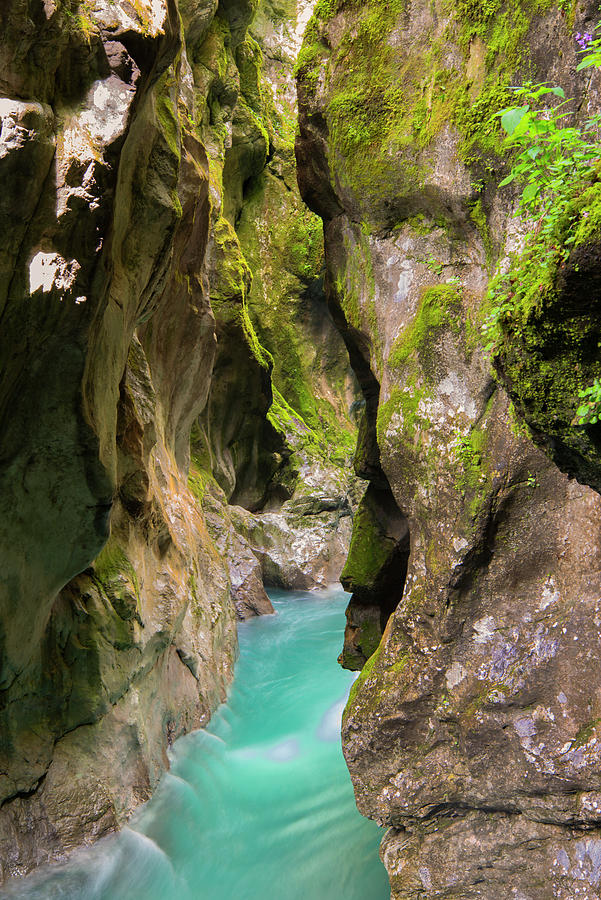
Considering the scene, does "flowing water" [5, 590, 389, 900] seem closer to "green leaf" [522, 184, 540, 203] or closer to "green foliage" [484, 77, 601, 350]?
"green foliage" [484, 77, 601, 350]

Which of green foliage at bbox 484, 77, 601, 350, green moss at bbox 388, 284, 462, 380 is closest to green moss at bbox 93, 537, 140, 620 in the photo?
green moss at bbox 388, 284, 462, 380

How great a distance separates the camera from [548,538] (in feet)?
14.6

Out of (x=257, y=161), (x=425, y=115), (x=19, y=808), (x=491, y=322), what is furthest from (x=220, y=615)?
(x=257, y=161)

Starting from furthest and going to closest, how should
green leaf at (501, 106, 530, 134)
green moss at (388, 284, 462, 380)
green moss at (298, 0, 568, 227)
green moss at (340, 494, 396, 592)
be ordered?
1. green moss at (340, 494, 396, 592)
2. green moss at (388, 284, 462, 380)
3. green moss at (298, 0, 568, 227)
4. green leaf at (501, 106, 530, 134)

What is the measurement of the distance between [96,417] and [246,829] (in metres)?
4.59

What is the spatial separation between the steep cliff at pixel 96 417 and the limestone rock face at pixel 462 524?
2.03 metres

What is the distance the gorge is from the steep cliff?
2cm

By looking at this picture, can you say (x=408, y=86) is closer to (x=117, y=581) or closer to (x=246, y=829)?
(x=117, y=581)

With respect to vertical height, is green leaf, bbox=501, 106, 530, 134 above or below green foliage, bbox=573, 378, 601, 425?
above

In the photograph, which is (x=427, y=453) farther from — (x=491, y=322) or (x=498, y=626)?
(x=491, y=322)

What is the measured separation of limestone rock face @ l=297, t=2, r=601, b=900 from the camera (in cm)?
425

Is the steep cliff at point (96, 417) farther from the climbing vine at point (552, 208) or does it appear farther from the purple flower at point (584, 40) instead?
the purple flower at point (584, 40)

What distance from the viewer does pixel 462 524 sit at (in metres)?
4.74

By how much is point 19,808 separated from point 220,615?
502cm
